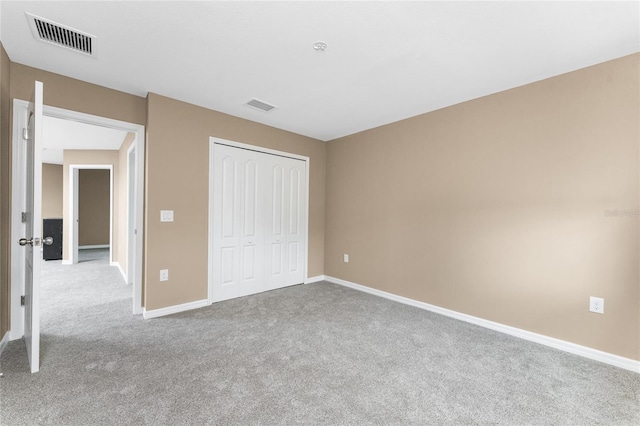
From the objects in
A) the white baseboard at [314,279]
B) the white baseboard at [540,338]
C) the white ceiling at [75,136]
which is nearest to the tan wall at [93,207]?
the white ceiling at [75,136]

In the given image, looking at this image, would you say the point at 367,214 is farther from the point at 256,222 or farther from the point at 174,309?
the point at 174,309

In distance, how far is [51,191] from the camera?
707 centimetres

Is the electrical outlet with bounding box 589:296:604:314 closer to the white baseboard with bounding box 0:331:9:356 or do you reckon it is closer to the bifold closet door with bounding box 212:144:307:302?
the bifold closet door with bounding box 212:144:307:302

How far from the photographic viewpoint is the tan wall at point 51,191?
699 cm

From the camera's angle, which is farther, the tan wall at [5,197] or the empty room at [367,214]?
the tan wall at [5,197]

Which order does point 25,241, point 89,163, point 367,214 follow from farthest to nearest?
point 89,163, point 367,214, point 25,241

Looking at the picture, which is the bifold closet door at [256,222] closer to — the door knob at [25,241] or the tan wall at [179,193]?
the tan wall at [179,193]

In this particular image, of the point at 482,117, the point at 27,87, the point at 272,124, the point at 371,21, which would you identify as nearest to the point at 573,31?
the point at 482,117

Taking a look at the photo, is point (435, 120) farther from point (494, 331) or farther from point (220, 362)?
point (220, 362)

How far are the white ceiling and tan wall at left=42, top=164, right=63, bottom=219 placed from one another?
1.42 metres

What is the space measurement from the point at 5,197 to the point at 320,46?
2858mm

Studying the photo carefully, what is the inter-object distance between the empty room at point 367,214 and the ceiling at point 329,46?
2 centimetres

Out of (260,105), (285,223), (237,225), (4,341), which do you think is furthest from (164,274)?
(260,105)

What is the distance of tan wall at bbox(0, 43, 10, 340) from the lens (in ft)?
7.26
